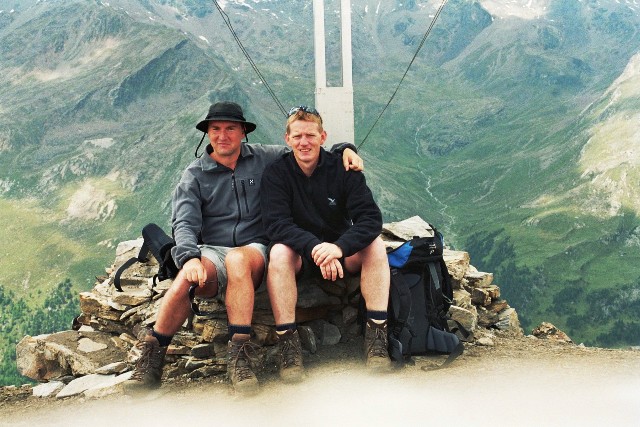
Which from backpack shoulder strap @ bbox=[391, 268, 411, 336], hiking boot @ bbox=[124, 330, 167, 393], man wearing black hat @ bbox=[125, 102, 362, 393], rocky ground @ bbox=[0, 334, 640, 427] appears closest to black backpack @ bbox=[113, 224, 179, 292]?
man wearing black hat @ bbox=[125, 102, 362, 393]

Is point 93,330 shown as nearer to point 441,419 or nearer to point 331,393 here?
point 331,393

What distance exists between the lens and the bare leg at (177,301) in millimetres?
4961

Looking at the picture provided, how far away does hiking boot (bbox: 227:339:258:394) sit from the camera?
16.0 ft

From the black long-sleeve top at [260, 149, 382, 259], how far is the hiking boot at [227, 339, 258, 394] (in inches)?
34.2

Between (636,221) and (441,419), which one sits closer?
(441,419)

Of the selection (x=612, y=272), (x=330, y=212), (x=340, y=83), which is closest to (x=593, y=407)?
(x=330, y=212)

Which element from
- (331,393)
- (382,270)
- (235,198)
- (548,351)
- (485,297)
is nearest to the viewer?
(331,393)

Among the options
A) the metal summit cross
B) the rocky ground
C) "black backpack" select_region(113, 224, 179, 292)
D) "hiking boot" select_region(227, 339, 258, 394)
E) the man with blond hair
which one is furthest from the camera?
the metal summit cross

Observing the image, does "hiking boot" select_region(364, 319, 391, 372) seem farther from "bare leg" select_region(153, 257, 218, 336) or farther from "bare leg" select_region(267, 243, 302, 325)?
"bare leg" select_region(153, 257, 218, 336)

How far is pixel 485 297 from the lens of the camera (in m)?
8.42

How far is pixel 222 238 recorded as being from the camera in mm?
5504

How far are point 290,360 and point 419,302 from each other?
4.48 ft

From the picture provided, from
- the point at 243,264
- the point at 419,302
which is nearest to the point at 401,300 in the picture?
the point at 419,302

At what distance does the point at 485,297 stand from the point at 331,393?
165 inches
